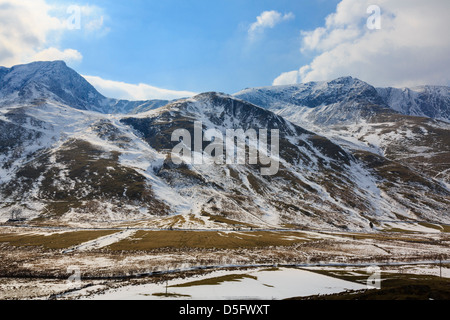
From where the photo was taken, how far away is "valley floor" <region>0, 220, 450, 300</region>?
48656 millimetres

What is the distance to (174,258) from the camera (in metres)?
66.2

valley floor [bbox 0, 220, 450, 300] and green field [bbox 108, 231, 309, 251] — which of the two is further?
green field [bbox 108, 231, 309, 251]

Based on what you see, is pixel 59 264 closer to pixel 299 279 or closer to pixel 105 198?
pixel 299 279

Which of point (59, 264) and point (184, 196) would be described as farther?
point (184, 196)

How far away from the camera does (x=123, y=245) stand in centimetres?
7944

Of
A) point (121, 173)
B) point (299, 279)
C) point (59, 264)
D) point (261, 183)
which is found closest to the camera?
point (299, 279)

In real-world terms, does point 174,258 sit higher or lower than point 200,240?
higher

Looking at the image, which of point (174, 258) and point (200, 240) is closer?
point (174, 258)

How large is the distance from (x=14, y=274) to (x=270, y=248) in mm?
66286

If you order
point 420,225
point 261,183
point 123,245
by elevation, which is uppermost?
point 261,183

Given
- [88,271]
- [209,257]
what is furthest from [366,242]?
[88,271]

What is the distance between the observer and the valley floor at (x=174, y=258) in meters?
48.7

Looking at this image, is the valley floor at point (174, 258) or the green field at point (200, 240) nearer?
the valley floor at point (174, 258)

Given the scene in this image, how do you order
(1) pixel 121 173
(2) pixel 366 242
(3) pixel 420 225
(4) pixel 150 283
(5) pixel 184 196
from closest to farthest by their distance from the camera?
(4) pixel 150 283 → (2) pixel 366 242 → (3) pixel 420 225 → (5) pixel 184 196 → (1) pixel 121 173
